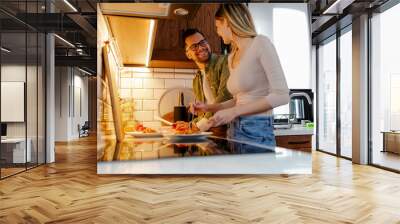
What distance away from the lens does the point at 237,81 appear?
15.8 feet

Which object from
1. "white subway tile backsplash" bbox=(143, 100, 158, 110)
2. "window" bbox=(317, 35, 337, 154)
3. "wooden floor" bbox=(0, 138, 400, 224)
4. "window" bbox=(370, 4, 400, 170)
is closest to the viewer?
"wooden floor" bbox=(0, 138, 400, 224)

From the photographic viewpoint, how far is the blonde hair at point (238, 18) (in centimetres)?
489

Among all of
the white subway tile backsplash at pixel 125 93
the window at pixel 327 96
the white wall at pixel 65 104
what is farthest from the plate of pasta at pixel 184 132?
the white wall at pixel 65 104

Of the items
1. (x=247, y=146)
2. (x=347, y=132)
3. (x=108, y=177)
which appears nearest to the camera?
(x=247, y=146)

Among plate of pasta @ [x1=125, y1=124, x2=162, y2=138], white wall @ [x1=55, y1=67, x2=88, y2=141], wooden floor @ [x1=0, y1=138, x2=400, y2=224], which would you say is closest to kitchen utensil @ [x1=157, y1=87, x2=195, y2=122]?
plate of pasta @ [x1=125, y1=124, x2=162, y2=138]

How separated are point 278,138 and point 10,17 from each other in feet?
13.7

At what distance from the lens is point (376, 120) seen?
651cm

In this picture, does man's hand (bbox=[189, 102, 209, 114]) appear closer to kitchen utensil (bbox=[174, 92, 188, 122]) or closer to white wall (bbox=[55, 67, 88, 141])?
kitchen utensil (bbox=[174, 92, 188, 122])

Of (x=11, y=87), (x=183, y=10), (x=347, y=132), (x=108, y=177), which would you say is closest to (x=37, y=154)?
(x=11, y=87)

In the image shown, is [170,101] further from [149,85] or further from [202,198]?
[202,198]

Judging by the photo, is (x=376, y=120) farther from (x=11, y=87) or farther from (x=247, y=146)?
(x=11, y=87)

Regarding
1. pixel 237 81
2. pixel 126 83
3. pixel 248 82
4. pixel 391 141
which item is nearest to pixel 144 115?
pixel 126 83

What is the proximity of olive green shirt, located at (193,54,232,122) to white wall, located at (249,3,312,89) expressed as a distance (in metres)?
0.67

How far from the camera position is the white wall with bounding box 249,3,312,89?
4.95m
